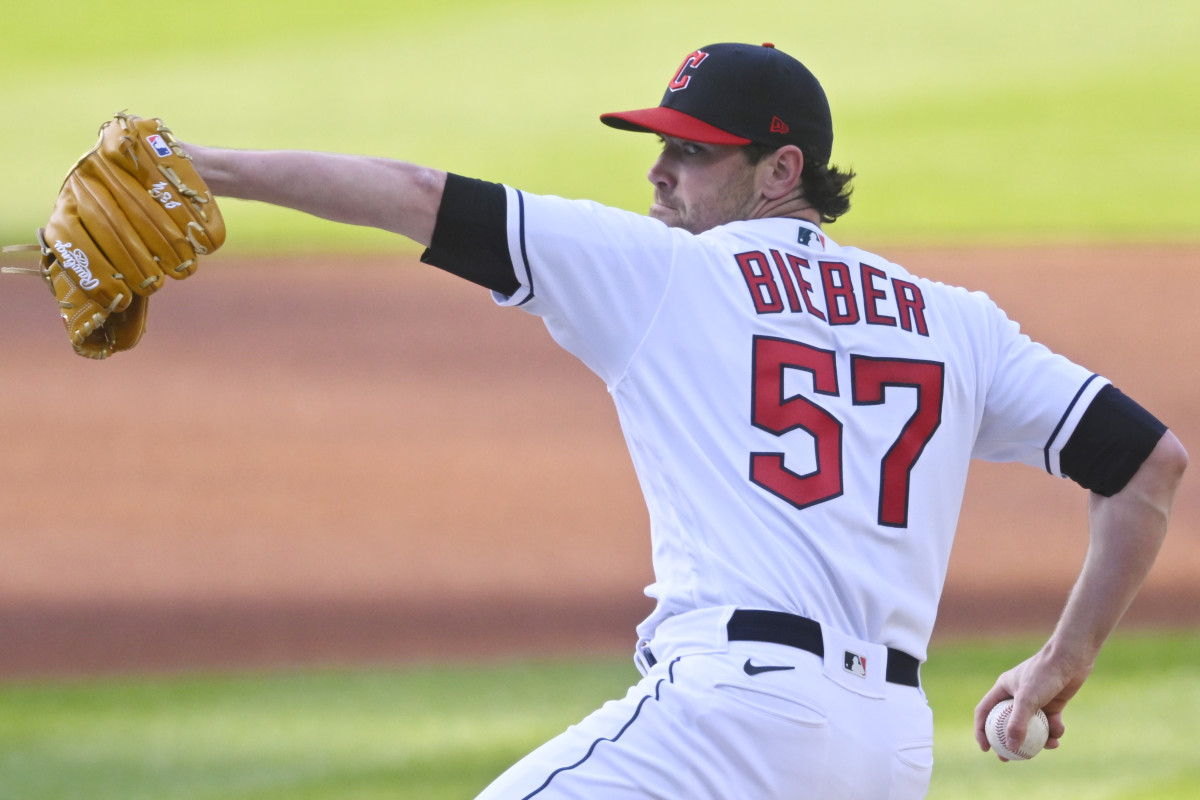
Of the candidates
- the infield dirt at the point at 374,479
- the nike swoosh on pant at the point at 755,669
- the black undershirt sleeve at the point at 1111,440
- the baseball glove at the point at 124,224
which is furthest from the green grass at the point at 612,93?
the nike swoosh on pant at the point at 755,669

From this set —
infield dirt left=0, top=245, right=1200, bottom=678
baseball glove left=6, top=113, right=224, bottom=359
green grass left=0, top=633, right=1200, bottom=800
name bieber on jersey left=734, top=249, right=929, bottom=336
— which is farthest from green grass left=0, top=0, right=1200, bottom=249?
baseball glove left=6, top=113, right=224, bottom=359

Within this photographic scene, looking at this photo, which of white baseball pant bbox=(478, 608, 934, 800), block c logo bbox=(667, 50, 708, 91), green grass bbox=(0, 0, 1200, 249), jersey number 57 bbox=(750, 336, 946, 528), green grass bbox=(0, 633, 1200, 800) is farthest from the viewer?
green grass bbox=(0, 0, 1200, 249)

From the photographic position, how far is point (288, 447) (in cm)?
597

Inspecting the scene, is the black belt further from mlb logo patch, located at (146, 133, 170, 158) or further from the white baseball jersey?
mlb logo patch, located at (146, 133, 170, 158)

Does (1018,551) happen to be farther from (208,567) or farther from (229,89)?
(229,89)

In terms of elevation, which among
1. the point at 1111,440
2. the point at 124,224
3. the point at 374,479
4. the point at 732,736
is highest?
the point at 124,224

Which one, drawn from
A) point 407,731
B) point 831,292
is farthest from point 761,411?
point 407,731

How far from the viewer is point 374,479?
5785 mm

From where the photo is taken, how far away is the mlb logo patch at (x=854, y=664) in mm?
1538

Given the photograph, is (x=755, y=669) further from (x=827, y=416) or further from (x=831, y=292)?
(x=831, y=292)

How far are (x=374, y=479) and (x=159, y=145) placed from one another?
430 centimetres

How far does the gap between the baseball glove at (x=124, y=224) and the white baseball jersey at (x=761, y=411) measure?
1.21ft

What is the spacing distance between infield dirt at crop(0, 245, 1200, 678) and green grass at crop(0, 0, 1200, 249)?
680mm

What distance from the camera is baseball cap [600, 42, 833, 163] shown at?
73.3 inches
